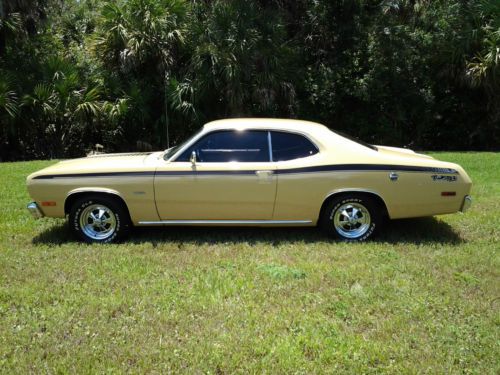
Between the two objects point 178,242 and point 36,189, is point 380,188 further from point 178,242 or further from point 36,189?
point 36,189

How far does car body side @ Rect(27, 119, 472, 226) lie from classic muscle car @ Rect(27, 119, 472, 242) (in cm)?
1

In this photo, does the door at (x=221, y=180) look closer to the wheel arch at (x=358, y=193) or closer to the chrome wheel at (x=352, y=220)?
the wheel arch at (x=358, y=193)

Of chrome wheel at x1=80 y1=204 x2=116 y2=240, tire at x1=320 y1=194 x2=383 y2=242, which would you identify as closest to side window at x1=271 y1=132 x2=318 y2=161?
tire at x1=320 y1=194 x2=383 y2=242

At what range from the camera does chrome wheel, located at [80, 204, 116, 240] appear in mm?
6102

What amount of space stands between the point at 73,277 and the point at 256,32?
34.7 feet

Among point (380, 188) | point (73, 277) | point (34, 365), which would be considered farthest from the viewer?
point (380, 188)

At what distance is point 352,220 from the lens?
6.13 meters

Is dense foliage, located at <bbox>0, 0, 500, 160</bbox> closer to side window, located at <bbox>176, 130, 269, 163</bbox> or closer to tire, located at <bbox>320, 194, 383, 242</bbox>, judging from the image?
side window, located at <bbox>176, 130, 269, 163</bbox>

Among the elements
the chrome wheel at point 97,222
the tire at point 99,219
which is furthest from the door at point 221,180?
the chrome wheel at point 97,222

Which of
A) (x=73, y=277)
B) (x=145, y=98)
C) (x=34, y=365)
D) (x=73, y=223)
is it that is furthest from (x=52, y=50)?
(x=34, y=365)

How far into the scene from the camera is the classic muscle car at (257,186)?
233 inches

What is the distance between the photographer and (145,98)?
1427 centimetres

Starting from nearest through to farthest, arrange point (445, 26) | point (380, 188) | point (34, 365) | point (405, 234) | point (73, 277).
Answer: point (34, 365), point (73, 277), point (380, 188), point (405, 234), point (445, 26)

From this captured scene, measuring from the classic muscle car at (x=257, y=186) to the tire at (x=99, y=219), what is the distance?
0.04 ft
